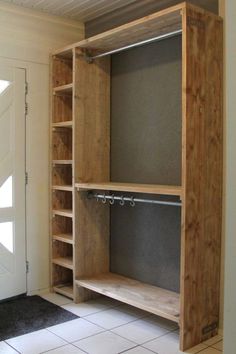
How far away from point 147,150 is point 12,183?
52.1 inches

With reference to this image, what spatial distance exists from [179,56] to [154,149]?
0.80m

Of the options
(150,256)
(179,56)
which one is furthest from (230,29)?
(150,256)

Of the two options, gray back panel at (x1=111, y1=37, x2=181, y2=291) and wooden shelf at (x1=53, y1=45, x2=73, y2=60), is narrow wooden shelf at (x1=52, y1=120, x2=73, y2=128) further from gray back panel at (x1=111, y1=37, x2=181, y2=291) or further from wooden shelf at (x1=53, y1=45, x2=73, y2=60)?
wooden shelf at (x1=53, y1=45, x2=73, y2=60)

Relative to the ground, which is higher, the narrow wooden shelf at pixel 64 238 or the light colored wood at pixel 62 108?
the light colored wood at pixel 62 108

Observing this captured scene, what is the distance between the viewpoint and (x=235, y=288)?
1.01m

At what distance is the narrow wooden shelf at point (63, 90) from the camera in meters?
3.74

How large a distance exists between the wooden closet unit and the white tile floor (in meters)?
0.18

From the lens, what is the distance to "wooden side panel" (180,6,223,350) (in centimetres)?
271

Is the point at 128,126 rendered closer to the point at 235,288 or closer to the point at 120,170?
the point at 120,170

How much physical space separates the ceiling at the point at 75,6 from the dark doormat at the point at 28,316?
2.78m

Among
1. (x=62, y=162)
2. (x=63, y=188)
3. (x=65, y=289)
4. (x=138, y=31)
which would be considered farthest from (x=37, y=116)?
(x=65, y=289)

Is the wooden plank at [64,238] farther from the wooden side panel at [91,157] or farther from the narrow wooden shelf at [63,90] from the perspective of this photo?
the narrow wooden shelf at [63,90]

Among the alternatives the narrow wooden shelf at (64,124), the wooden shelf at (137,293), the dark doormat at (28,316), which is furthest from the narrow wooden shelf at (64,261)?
the narrow wooden shelf at (64,124)

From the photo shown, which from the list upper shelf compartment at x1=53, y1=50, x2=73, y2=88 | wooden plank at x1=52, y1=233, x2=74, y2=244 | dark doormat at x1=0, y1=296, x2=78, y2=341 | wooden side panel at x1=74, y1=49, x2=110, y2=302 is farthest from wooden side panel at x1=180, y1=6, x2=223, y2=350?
upper shelf compartment at x1=53, y1=50, x2=73, y2=88
